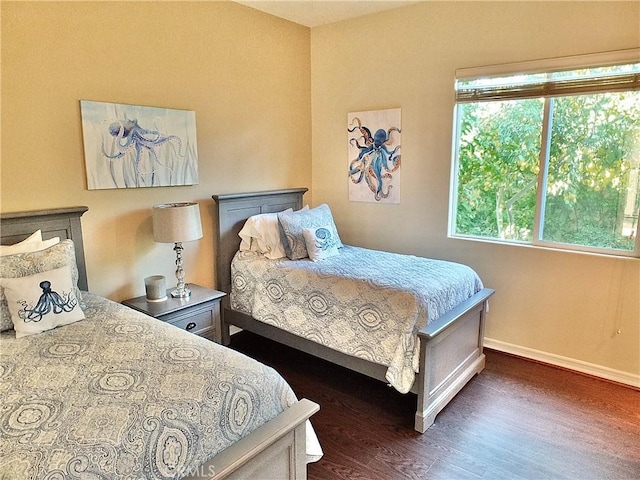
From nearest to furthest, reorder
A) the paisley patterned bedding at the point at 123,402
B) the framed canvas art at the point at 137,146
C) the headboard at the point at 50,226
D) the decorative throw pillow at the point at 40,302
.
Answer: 1. the paisley patterned bedding at the point at 123,402
2. the decorative throw pillow at the point at 40,302
3. the headboard at the point at 50,226
4. the framed canvas art at the point at 137,146

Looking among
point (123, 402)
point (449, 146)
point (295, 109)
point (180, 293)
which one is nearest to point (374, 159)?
point (449, 146)

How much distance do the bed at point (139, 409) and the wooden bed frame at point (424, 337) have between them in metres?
0.89

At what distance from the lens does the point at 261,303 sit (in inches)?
123

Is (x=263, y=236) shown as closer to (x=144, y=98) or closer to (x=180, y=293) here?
(x=180, y=293)

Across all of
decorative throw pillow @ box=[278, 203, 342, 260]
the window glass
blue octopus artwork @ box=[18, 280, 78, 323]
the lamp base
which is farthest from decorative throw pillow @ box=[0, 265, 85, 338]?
the window glass

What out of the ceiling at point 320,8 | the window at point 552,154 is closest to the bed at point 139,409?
the window at point 552,154

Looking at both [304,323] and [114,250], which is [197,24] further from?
[304,323]

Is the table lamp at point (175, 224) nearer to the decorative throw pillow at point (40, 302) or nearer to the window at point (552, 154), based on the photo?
the decorative throw pillow at point (40, 302)

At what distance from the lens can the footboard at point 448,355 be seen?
2.36 meters

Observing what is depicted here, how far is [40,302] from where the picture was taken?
1.95 m

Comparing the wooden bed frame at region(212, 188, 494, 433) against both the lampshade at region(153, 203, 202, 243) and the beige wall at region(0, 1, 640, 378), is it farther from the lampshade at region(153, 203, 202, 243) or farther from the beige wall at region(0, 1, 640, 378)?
the lampshade at region(153, 203, 202, 243)

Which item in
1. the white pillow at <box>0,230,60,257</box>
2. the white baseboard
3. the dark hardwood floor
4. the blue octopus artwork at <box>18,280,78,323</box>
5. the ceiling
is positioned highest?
the ceiling

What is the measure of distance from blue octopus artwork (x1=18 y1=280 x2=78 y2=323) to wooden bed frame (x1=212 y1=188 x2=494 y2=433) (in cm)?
141

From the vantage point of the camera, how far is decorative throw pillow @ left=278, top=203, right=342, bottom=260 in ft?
10.6
